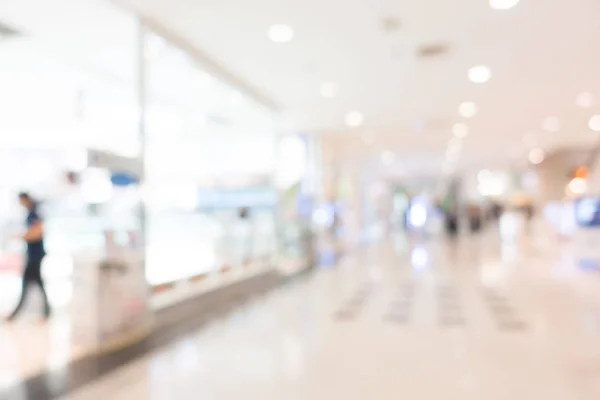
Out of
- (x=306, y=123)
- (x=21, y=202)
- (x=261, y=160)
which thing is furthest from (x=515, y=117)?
(x=21, y=202)

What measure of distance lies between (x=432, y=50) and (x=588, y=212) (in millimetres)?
5531

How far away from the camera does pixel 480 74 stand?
7.16 m

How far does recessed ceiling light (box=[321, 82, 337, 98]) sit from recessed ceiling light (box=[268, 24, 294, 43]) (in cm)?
223

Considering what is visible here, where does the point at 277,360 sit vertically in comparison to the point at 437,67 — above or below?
below

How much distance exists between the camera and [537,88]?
26.6 feet

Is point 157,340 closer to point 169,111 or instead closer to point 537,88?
point 169,111

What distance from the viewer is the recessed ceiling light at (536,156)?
19.1 metres

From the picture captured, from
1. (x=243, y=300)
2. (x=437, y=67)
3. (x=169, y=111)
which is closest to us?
(x=243, y=300)

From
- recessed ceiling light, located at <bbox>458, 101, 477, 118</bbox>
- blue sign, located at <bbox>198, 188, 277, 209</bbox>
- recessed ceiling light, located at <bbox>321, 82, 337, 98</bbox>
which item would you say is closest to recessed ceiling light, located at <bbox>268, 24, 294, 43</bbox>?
recessed ceiling light, located at <bbox>321, 82, 337, 98</bbox>

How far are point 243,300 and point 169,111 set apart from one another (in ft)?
15.7

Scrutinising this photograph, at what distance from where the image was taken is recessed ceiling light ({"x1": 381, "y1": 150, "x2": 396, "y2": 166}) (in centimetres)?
1788

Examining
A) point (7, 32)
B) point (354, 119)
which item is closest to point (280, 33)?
point (7, 32)

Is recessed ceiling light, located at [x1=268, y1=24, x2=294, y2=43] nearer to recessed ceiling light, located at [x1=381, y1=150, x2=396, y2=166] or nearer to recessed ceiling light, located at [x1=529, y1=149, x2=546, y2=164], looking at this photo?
recessed ceiling light, located at [x1=381, y1=150, x2=396, y2=166]

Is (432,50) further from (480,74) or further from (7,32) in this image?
(7,32)
